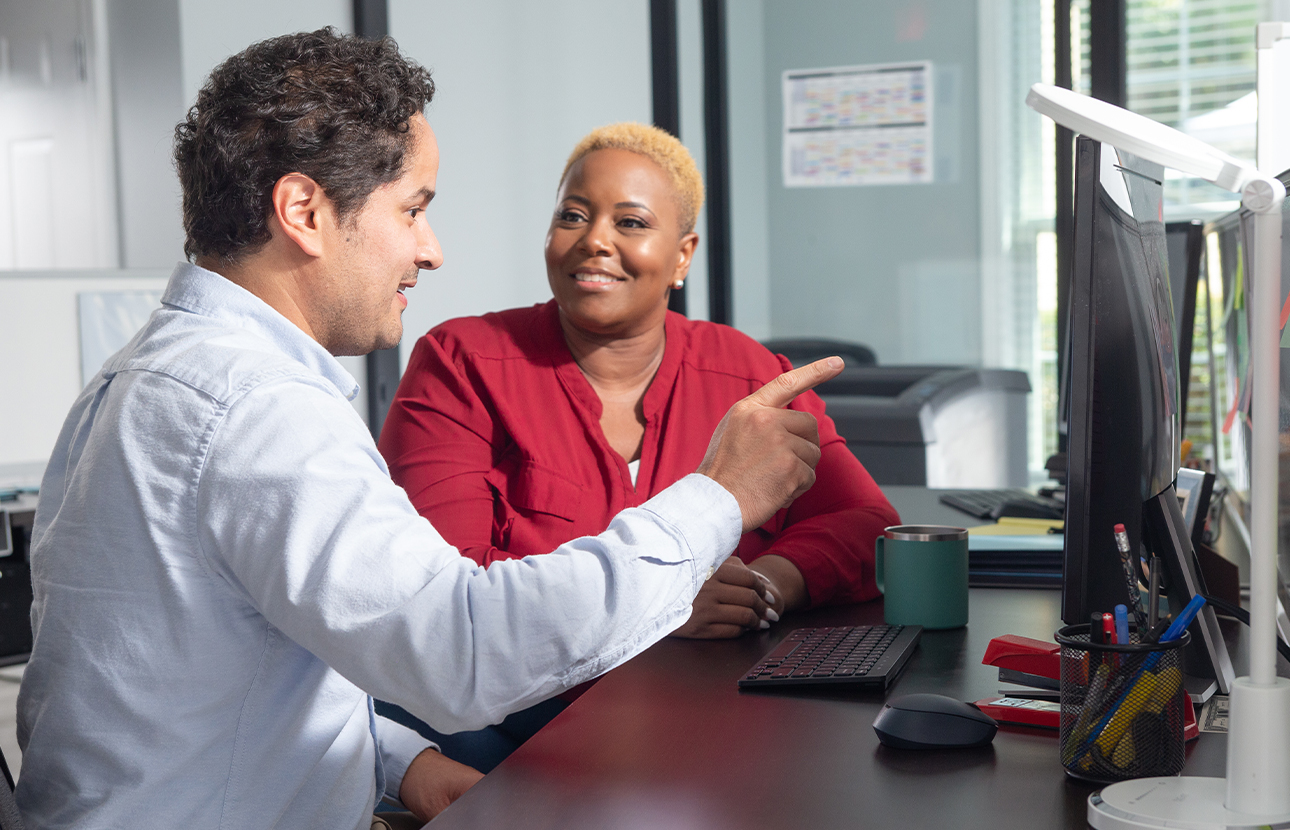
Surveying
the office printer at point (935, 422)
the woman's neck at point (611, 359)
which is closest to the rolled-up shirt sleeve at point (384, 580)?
the woman's neck at point (611, 359)

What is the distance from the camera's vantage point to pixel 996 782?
0.75m

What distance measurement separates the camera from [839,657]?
103cm

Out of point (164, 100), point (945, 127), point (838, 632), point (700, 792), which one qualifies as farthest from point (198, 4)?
point (700, 792)

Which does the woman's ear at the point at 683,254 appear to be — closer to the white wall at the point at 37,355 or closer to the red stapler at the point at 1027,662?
the red stapler at the point at 1027,662

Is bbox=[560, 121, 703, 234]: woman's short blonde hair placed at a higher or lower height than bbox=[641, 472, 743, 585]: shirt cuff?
higher

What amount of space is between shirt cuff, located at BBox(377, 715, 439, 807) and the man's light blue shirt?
0.70 ft

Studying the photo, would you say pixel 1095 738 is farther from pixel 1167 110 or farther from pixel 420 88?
pixel 1167 110

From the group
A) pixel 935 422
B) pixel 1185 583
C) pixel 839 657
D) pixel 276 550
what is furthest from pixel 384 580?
pixel 935 422

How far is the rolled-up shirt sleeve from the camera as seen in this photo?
71cm

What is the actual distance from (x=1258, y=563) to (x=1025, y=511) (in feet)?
4.19

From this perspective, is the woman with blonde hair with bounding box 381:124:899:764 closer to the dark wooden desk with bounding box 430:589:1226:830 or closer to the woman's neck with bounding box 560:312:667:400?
the woman's neck with bounding box 560:312:667:400

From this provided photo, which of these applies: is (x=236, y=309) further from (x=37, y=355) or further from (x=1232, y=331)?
(x=37, y=355)

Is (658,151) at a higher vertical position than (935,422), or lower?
higher

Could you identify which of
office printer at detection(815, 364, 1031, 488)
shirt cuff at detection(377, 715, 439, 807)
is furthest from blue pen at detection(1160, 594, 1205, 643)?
office printer at detection(815, 364, 1031, 488)
